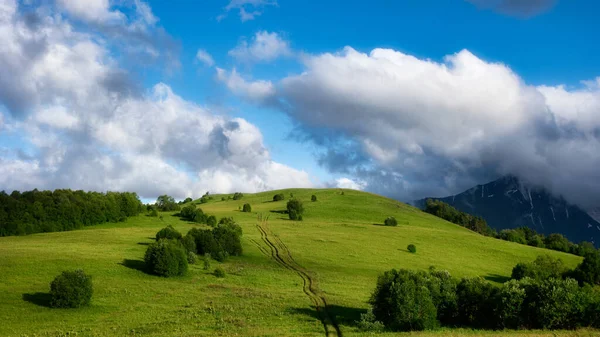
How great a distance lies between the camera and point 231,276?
62.0 m

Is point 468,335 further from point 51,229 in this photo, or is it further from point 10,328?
point 51,229

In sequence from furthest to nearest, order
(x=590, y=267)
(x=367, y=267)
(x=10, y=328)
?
(x=590, y=267) < (x=367, y=267) < (x=10, y=328)

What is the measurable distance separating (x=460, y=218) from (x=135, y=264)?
461 feet

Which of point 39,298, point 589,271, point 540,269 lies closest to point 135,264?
point 39,298

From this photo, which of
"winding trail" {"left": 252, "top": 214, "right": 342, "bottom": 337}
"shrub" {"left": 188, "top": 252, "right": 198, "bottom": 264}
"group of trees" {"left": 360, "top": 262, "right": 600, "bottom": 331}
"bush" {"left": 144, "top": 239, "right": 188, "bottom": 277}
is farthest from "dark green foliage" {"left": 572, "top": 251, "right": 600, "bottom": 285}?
"bush" {"left": 144, "top": 239, "right": 188, "bottom": 277}

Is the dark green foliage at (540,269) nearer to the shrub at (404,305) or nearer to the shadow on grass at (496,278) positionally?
the shadow on grass at (496,278)

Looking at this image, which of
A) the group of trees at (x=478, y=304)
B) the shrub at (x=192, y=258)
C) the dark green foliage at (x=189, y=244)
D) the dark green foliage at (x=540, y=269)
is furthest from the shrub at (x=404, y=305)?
the dark green foliage at (x=189, y=244)

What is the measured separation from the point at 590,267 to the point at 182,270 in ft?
240

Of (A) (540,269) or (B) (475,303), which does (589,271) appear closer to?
(A) (540,269)

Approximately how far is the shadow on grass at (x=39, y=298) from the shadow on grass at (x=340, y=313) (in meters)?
27.1

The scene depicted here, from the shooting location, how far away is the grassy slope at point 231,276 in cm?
3966

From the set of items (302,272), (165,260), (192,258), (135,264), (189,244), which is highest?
(189,244)

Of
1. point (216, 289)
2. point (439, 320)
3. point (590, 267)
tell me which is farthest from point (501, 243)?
point (216, 289)

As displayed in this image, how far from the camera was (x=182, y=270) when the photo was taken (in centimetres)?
6066
